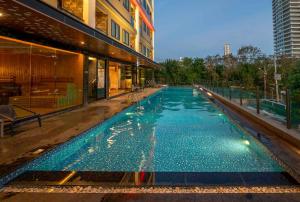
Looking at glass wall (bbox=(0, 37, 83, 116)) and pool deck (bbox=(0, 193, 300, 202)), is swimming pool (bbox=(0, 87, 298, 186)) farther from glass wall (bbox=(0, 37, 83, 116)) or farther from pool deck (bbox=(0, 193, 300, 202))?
glass wall (bbox=(0, 37, 83, 116))

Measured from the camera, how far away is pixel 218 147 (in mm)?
5863

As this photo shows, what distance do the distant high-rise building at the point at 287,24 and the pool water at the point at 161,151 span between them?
4619 cm

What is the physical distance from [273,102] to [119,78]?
17.3 metres

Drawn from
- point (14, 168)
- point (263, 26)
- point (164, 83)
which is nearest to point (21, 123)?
point (14, 168)

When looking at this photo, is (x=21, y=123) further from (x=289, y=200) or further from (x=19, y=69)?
(x=289, y=200)

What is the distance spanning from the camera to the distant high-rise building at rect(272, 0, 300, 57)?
1916 inches

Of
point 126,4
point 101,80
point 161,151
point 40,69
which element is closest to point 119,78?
point 126,4

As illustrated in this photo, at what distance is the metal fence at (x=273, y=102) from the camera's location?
5.89m

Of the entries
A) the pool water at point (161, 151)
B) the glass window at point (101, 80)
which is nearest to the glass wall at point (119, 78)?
the glass window at point (101, 80)

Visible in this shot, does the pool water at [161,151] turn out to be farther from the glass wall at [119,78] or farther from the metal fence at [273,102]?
the glass wall at [119,78]

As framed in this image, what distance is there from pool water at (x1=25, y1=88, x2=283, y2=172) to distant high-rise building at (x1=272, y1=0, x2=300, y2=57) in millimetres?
46193

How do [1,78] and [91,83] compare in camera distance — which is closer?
[1,78]

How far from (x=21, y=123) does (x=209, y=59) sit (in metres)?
43.6

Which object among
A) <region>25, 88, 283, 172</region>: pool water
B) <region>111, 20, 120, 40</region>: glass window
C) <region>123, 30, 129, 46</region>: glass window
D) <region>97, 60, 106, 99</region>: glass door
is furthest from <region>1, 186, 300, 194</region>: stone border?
<region>123, 30, 129, 46</region>: glass window
